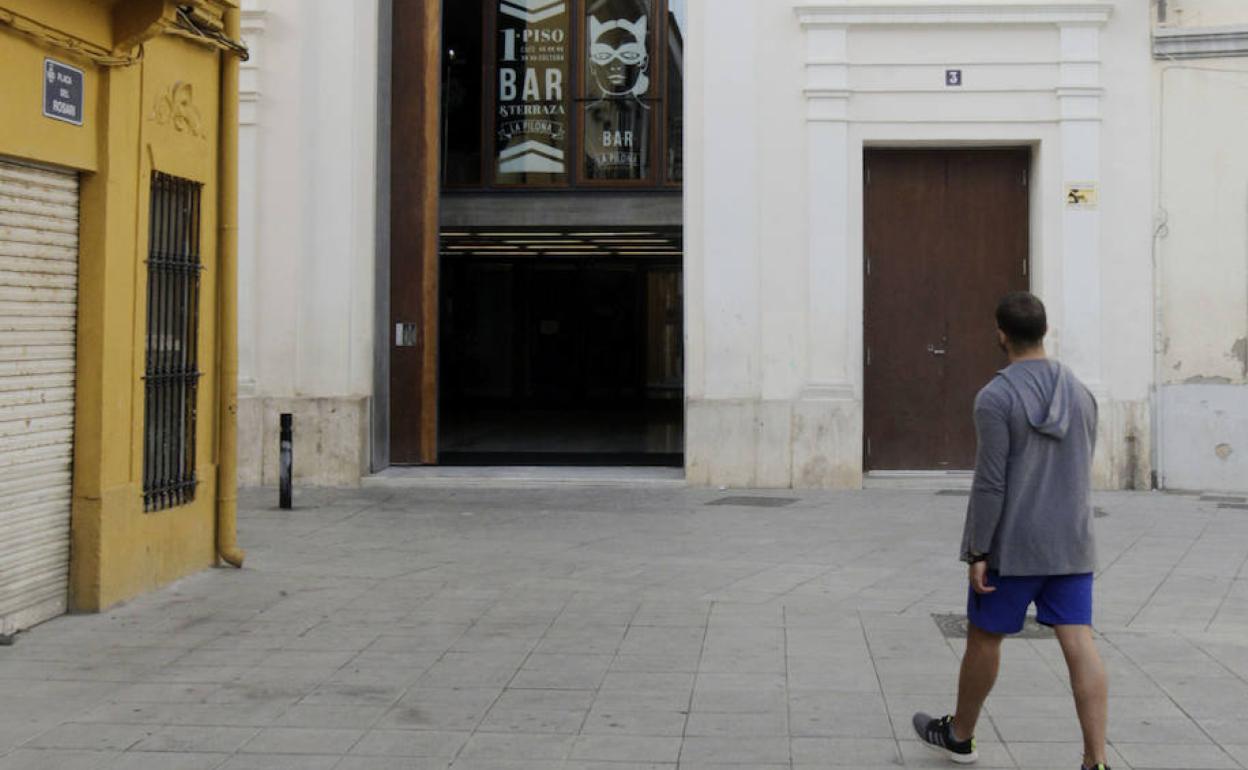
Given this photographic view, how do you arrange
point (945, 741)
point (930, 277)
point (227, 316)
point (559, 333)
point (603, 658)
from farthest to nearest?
point (559, 333) < point (930, 277) < point (227, 316) < point (603, 658) < point (945, 741)

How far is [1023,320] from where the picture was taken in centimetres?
491

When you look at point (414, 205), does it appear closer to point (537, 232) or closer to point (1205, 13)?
point (537, 232)

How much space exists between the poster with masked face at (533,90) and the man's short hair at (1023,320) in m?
13.3

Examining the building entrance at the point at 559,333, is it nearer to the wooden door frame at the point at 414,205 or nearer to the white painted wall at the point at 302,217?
the wooden door frame at the point at 414,205

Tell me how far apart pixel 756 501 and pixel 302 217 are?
18.1 ft

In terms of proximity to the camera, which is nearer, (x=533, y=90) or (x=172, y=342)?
(x=172, y=342)

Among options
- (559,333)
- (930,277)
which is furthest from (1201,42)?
(559,333)

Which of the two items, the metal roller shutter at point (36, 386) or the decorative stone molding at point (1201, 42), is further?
the decorative stone molding at point (1201, 42)

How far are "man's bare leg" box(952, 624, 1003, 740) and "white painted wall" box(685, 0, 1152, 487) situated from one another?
8924 millimetres

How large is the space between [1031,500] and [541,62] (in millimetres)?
13921

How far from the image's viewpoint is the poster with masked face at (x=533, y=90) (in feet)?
57.9

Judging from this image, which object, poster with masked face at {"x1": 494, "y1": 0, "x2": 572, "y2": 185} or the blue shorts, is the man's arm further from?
poster with masked face at {"x1": 494, "y1": 0, "x2": 572, "y2": 185}

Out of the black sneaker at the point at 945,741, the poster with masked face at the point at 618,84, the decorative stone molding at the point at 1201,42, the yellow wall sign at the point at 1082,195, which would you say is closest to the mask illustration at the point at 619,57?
the poster with masked face at the point at 618,84

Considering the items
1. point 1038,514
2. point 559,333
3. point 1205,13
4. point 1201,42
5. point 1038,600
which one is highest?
point 1205,13
